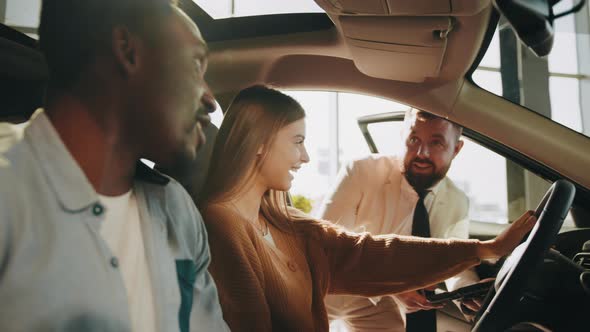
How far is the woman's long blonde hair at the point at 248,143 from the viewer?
102cm

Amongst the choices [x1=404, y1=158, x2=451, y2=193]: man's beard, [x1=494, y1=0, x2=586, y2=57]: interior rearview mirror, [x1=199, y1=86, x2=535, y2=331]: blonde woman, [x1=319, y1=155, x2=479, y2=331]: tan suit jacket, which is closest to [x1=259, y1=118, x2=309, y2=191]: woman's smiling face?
[x1=199, y1=86, x2=535, y2=331]: blonde woman

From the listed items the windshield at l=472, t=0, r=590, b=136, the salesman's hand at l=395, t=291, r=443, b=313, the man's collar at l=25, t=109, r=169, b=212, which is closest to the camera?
the man's collar at l=25, t=109, r=169, b=212

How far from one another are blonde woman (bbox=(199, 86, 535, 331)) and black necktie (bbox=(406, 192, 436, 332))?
0.80ft

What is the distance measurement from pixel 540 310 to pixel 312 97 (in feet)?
2.39

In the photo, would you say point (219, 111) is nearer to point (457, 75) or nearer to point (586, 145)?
point (457, 75)

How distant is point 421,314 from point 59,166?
45.5 inches

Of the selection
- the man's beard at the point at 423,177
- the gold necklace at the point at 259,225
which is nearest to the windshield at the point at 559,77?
the man's beard at the point at 423,177

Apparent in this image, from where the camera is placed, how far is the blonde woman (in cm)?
98

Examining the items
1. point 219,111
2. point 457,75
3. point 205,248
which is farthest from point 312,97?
point 205,248

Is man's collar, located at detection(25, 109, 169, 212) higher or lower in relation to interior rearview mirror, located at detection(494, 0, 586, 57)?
lower

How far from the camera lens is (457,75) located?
4.45 ft

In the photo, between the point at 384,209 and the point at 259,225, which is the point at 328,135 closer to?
the point at 259,225

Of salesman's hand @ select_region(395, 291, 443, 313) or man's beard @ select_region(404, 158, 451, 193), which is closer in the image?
salesman's hand @ select_region(395, 291, 443, 313)

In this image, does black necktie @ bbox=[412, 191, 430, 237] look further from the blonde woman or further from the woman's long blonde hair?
the woman's long blonde hair
